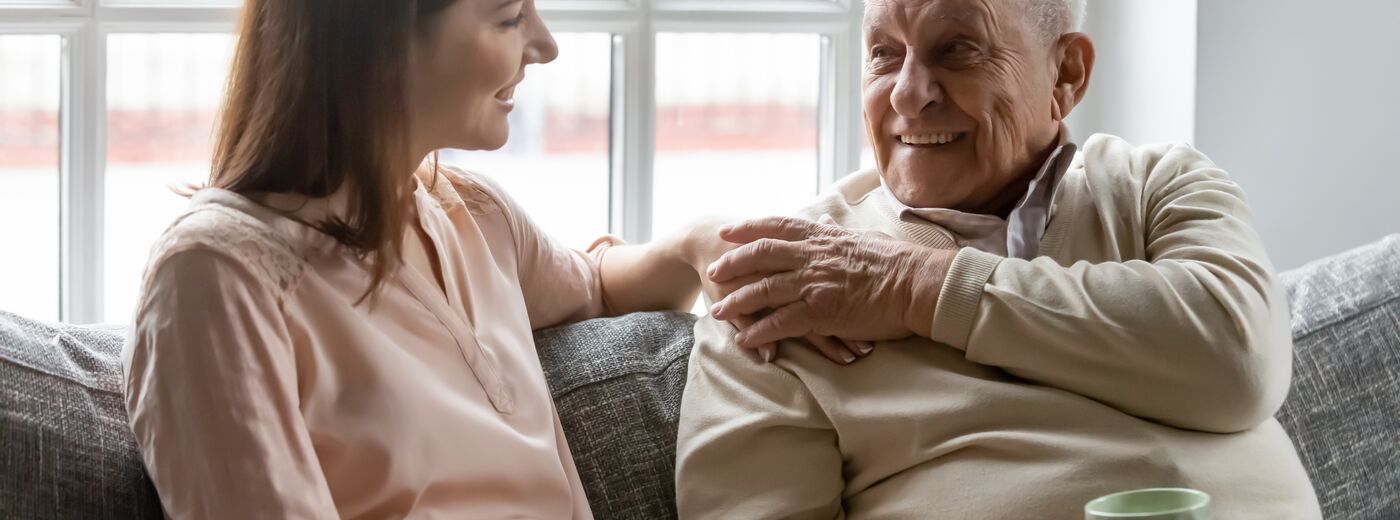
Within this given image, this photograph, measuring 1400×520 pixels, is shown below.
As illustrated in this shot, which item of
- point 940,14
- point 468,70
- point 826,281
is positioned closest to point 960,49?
point 940,14

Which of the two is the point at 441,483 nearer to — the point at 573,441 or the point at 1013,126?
the point at 573,441

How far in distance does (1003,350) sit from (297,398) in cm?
82

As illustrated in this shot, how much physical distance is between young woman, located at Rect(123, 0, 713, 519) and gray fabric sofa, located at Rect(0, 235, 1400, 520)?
161 millimetres

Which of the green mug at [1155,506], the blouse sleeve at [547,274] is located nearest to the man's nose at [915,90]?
the blouse sleeve at [547,274]

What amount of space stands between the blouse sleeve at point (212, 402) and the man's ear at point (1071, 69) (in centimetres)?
119

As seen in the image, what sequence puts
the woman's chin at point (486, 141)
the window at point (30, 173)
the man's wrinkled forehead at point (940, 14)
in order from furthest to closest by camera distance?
the window at point (30, 173), the man's wrinkled forehead at point (940, 14), the woman's chin at point (486, 141)

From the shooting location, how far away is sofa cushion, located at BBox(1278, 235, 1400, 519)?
1982 mm

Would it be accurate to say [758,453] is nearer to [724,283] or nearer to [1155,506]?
[724,283]

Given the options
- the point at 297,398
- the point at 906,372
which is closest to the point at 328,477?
the point at 297,398

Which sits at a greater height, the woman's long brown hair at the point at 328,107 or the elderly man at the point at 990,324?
the woman's long brown hair at the point at 328,107

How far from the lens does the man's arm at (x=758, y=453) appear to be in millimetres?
1689

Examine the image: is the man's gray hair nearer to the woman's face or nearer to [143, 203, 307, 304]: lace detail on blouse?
the woman's face

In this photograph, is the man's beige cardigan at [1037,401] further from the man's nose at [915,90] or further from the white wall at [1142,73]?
the white wall at [1142,73]

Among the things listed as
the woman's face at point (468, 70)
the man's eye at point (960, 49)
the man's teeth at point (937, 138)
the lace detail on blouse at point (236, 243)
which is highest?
the man's eye at point (960, 49)
